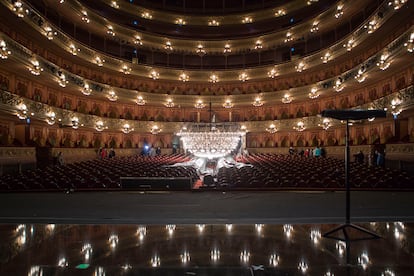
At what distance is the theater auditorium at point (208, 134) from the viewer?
3328mm

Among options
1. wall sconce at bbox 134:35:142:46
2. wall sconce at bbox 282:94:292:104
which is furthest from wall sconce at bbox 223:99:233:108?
wall sconce at bbox 134:35:142:46

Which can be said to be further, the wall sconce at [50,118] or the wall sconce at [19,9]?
the wall sconce at [50,118]

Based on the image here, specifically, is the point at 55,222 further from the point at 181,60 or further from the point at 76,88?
the point at 181,60

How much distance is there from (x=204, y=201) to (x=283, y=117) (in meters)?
26.9

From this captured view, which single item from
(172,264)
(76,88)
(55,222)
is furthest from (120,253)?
(76,88)

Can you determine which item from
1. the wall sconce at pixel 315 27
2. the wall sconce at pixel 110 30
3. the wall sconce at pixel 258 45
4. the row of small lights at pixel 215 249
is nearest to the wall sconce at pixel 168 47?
the wall sconce at pixel 110 30

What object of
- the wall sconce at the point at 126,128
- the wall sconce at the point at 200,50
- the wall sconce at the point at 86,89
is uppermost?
the wall sconce at the point at 200,50

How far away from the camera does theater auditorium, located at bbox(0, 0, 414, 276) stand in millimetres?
3328

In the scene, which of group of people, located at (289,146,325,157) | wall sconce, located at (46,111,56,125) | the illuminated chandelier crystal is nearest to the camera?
the illuminated chandelier crystal

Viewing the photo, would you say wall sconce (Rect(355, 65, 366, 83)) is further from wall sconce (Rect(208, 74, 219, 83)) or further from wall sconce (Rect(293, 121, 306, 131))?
wall sconce (Rect(208, 74, 219, 83))

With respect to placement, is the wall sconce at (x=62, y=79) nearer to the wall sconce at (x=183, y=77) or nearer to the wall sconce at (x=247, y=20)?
the wall sconce at (x=183, y=77)

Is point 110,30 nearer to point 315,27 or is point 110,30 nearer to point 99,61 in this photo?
point 99,61

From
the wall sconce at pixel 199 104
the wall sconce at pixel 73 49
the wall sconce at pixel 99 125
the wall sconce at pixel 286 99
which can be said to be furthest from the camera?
the wall sconce at pixel 199 104

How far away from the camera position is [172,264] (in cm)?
270
